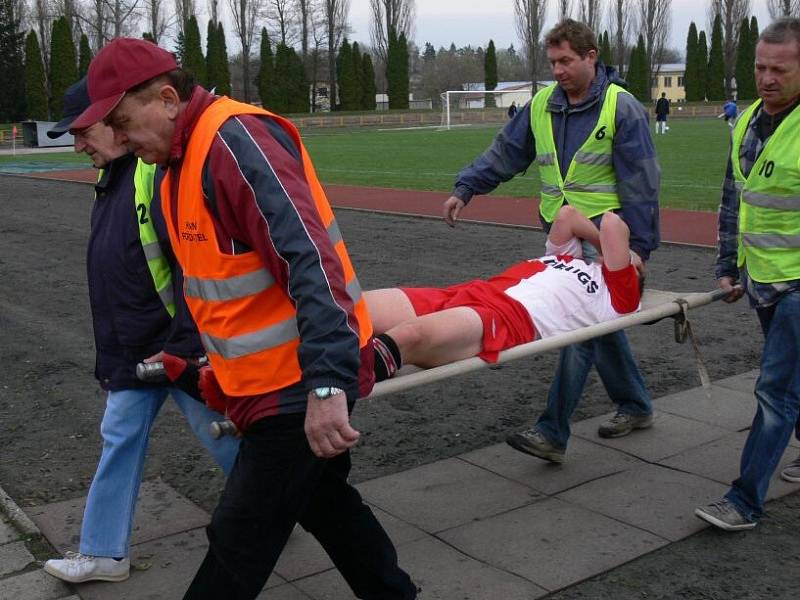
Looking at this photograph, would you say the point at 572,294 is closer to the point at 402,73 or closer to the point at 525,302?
the point at 525,302

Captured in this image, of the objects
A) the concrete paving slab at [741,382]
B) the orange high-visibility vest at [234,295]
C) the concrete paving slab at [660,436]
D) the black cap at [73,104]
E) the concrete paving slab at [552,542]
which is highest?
the black cap at [73,104]

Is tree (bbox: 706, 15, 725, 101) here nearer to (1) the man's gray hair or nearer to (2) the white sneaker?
(1) the man's gray hair

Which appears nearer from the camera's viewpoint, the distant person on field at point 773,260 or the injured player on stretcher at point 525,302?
the distant person on field at point 773,260

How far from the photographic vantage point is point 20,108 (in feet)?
196

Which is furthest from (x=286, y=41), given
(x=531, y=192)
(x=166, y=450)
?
(x=166, y=450)

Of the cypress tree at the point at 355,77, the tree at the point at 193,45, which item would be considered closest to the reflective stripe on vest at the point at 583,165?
the tree at the point at 193,45

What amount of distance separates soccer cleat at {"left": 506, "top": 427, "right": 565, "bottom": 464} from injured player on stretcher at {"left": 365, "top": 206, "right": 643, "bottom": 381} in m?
0.51

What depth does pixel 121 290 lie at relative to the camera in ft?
12.0

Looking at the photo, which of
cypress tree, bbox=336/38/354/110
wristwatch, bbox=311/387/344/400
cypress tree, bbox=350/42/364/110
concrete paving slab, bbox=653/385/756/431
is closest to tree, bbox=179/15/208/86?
cypress tree, bbox=336/38/354/110

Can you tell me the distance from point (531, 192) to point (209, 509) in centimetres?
1454

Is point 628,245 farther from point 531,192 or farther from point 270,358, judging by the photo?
point 531,192

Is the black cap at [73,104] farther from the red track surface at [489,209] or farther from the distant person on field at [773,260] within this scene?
the red track surface at [489,209]

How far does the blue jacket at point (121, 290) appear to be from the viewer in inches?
142

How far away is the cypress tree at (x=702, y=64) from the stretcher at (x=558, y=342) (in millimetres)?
Result: 69411
